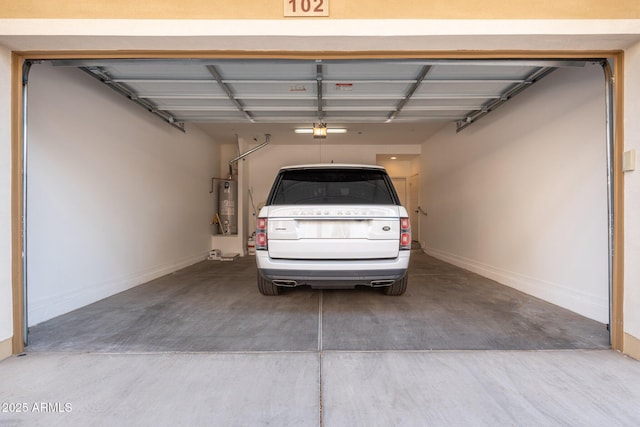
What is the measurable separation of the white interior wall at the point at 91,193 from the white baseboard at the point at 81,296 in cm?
1

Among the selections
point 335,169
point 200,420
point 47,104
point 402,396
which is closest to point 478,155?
point 335,169

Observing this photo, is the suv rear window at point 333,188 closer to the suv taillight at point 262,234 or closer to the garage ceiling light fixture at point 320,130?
the suv taillight at point 262,234

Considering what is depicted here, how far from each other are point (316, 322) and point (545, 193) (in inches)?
128

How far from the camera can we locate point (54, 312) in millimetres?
3107

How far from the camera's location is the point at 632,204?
7.29 feet

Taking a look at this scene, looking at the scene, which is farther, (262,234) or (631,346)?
(262,234)

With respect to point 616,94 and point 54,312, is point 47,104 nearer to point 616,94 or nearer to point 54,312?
point 54,312

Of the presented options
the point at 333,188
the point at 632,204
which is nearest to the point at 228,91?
the point at 333,188

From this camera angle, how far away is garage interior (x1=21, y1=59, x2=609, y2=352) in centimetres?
268

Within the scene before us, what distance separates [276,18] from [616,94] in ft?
9.12

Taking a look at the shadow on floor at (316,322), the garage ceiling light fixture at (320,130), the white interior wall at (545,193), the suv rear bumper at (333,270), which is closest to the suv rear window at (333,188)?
the suv rear bumper at (333,270)

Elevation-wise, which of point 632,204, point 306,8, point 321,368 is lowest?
point 321,368

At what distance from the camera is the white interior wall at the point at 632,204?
219cm

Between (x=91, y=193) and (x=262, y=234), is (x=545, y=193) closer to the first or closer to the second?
(x=262, y=234)
